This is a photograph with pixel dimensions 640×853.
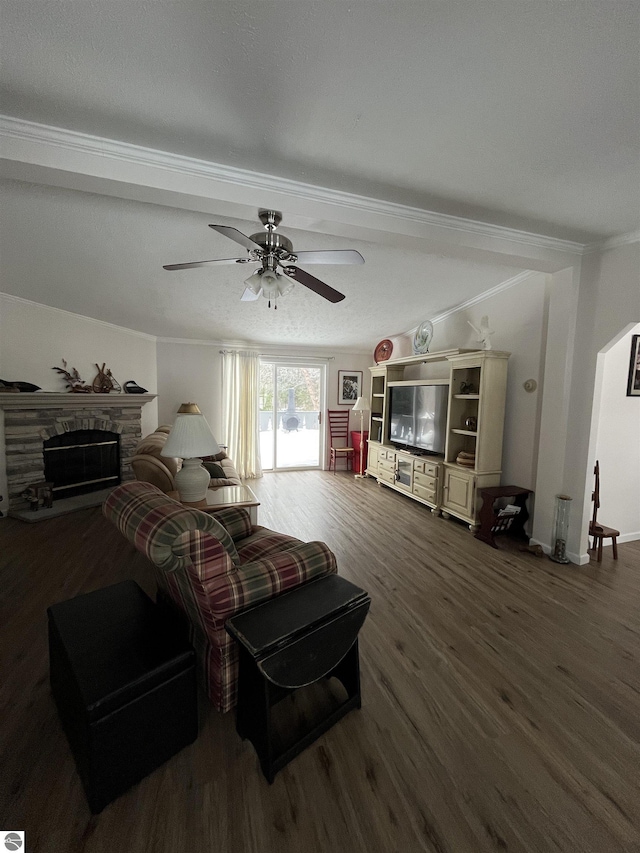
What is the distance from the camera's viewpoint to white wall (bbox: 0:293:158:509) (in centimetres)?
367

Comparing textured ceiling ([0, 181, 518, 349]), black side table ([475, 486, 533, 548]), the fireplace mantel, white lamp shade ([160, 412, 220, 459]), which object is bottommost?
black side table ([475, 486, 533, 548])

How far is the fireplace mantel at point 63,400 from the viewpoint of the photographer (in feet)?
12.0

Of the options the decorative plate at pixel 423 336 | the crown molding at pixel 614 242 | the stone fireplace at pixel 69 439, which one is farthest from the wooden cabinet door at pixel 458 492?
the stone fireplace at pixel 69 439

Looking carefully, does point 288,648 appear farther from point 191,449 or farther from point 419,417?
point 419,417

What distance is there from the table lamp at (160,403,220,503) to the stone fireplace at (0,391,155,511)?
2.37 m

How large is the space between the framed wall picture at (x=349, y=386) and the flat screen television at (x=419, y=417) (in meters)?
1.27

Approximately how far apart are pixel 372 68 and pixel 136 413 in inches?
188

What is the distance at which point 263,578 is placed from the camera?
1431mm

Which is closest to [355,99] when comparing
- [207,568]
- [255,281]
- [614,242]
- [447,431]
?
[255,281]

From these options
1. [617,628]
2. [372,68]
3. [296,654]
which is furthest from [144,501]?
[617,628]

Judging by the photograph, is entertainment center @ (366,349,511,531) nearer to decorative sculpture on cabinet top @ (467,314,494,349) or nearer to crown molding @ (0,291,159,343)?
decorative sculpture on cabinet top @ (467,314,494,349)

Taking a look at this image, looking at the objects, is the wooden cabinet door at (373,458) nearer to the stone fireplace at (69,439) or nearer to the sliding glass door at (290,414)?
the sliding glass door at (290,414)

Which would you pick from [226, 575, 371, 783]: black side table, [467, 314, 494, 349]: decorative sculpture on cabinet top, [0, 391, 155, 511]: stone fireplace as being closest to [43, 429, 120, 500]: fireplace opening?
[0, 391, 155, 511]: stone fireplace

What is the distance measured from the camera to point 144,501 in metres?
1.44
